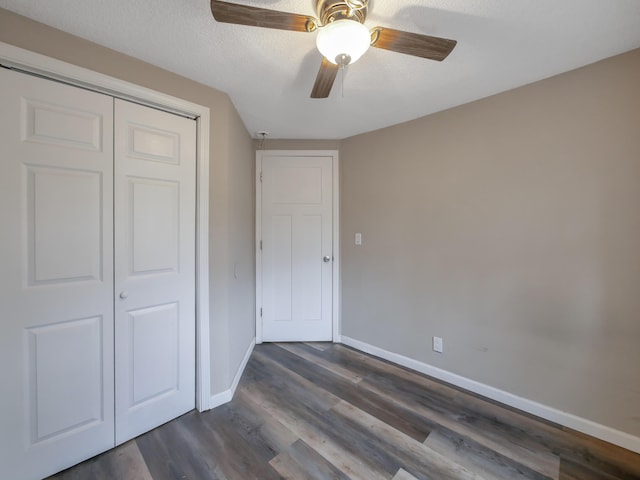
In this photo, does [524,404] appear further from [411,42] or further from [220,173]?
[220,173]

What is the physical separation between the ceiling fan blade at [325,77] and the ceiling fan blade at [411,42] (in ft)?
0.65

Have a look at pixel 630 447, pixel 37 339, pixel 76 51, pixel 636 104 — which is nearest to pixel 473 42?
pixel 636 104

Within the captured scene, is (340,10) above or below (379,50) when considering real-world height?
below

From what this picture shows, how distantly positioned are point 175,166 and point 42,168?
0.59 metres

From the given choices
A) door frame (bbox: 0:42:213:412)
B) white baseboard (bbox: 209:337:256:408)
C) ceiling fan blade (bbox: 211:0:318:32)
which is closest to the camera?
ceiling fan blade (bbox: 211:0:318:32)

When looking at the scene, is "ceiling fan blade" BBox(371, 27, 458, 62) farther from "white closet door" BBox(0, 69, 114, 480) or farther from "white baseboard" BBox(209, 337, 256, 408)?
"white baseboard" BBox(209, 337, 256, 408)

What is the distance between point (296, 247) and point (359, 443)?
→ 5.78 feet

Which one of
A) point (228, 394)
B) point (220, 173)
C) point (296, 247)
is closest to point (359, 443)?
point (228, 394)

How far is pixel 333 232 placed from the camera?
2.78m

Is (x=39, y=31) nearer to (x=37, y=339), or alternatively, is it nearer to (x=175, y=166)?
(x=175, y=166)

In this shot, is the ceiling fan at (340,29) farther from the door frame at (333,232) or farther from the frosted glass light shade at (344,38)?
the door frame at (333,232)

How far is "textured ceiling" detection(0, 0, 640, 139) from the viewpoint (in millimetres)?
1142

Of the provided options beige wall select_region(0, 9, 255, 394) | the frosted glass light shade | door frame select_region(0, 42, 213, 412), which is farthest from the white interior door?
the frosted glass light shade

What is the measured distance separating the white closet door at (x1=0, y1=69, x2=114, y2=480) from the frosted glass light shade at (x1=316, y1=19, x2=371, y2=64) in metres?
1.26
